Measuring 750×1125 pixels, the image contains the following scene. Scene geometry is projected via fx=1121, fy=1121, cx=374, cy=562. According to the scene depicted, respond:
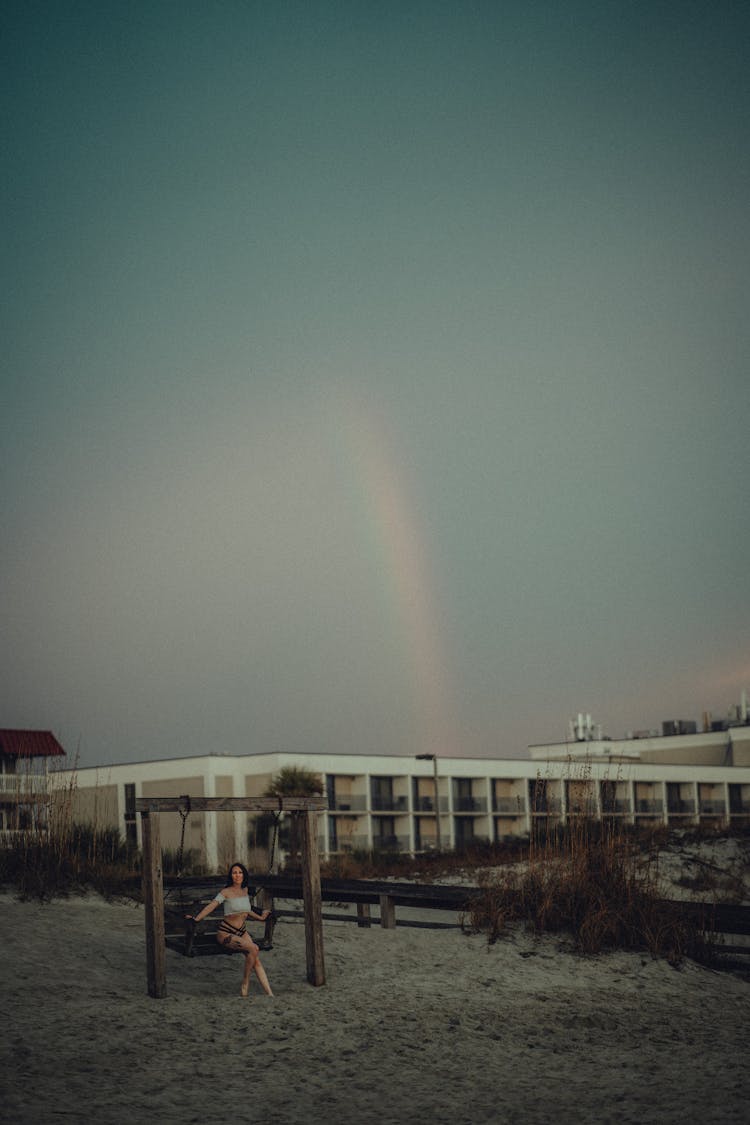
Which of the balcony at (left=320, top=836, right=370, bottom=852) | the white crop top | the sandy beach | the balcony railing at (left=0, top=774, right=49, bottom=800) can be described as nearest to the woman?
the white crop top

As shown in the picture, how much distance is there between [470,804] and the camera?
219 ft

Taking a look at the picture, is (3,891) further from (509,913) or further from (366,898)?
(509,913)

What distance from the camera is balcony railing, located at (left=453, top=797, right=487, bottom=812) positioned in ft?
218

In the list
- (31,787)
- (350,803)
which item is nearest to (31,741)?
(350,803)

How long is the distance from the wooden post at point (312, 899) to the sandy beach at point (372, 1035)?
9.8 inches

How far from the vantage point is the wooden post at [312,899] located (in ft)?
36.5

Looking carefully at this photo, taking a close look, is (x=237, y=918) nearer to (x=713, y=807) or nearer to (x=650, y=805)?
(x=650, y=805)

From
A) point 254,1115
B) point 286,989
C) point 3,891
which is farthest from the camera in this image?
point 3,891

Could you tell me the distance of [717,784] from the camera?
7544 cm

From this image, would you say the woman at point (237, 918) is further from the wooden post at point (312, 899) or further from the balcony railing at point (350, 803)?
the balcony railing at point (350, 803)

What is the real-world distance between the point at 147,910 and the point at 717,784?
70.7 metres

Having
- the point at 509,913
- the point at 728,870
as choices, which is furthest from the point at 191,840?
the point at 509,913

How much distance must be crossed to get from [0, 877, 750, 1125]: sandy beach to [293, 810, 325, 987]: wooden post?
0.82ft

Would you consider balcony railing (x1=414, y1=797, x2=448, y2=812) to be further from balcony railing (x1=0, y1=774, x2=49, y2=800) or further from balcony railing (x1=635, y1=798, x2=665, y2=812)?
balcony railing (x1=0, y1=774, x2=49, y2=800)
